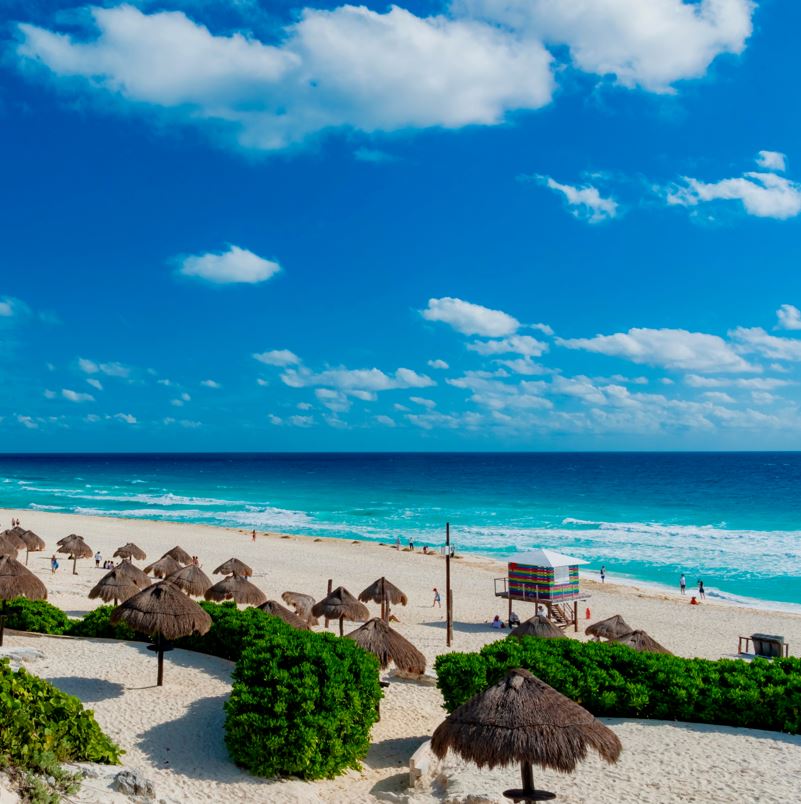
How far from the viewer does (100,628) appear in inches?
698

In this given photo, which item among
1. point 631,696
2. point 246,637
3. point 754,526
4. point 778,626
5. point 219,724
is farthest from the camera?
point 754,526

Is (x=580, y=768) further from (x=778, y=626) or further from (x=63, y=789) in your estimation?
(x=778, y=626)

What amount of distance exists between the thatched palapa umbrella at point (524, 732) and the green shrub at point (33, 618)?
42.9 ft

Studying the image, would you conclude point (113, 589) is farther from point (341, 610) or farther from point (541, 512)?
point (541, 512)

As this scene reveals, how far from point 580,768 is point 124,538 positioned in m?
44.2

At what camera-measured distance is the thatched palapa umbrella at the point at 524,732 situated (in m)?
8.15

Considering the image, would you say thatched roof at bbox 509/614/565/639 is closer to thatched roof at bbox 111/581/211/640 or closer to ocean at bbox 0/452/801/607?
thatched roof at bbox 111/581/211/640

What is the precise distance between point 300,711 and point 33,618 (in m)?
10.6

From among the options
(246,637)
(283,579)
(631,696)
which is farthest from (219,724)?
(283,579)

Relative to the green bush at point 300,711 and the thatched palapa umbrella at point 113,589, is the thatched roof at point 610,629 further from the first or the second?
the thatched palapa umbrella at point 113,589

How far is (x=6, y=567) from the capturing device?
17.1 metres

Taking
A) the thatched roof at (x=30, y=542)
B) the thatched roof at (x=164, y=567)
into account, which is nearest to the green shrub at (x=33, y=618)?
the thatched roof at (x=164, y=567)

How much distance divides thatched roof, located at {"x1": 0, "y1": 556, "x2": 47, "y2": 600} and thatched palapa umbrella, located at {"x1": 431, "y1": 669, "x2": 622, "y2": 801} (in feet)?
40.4

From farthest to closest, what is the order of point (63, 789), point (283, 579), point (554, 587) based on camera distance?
point (283, 579) < point (554, 587) < point (63, 789)
